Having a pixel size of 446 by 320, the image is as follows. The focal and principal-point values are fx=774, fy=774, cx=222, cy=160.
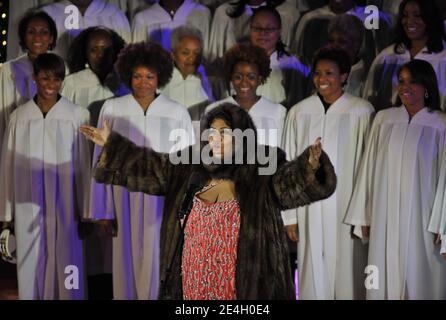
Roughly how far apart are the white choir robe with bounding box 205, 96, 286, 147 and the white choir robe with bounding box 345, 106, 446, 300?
0.62 m

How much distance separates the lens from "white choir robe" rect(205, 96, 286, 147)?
207 inches

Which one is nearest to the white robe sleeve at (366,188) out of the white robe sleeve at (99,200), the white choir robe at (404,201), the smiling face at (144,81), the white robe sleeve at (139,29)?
the white choir robe at (404,201)

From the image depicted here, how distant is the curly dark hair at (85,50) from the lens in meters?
5.47

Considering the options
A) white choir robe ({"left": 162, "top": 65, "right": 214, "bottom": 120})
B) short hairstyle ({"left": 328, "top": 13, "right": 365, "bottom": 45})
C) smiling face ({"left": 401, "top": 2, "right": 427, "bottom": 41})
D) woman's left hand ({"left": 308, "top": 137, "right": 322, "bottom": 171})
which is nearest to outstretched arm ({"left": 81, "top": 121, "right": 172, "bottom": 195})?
woman's left hand ({"left": 308, "top": 137, "right": 322, "bottom": 171})

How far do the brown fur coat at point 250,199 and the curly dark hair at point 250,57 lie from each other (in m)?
1.23

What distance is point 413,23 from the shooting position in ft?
17.1

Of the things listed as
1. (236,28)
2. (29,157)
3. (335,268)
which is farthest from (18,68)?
(335,268)

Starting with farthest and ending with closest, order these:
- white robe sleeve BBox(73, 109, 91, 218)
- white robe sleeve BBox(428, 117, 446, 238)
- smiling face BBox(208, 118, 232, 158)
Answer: white robe sleeve BBox(73, 109, 91, 218), white robe sleeve BBox(428, 117, 446, 238), smiling face BBox(208, 118, 232, 158)

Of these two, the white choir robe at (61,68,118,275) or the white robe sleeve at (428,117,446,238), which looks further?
the white choir robe at (61,68,118,275)

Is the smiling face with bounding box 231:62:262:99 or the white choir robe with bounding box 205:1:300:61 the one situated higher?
the white choir robe with bounding box 205:1:300:61

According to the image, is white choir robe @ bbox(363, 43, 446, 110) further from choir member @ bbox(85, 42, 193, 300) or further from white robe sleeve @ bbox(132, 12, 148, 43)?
white robe sleeve @ bbox(132, 12, 148, 43)

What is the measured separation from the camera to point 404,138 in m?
5.07

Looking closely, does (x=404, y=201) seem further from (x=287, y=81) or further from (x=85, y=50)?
(x=85, y=50)
